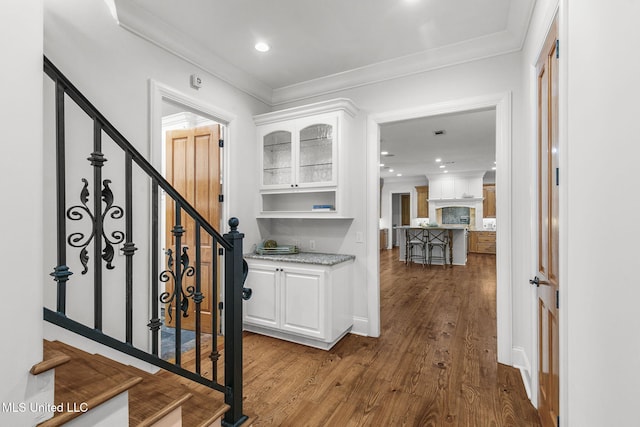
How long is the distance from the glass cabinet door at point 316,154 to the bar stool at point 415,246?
5781mm

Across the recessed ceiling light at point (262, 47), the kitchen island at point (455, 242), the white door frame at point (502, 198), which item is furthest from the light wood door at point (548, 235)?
the kitchen island at point (455, 242)

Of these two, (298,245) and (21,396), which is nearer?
(21,396)

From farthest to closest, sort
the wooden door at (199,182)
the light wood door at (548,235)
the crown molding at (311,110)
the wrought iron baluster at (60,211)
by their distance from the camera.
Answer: the wooden door at (199,182)
the crown molding at (311,110)
the light wood door at (548,235)
the wrought iron baluster at (60,211)

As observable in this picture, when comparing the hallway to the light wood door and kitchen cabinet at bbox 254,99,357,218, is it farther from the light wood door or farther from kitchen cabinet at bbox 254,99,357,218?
kitchen cabinet at bbox 254,99,357,218

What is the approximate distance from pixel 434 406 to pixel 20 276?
2285 millimetres

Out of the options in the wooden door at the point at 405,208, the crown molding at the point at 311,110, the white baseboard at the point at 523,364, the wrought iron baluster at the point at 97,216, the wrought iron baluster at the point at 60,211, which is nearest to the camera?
the wrought iron baluster at the point at 60,211

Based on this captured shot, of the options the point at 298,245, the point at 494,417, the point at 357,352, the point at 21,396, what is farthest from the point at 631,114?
the point at 298,245

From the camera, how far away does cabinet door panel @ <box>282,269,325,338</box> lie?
290cm

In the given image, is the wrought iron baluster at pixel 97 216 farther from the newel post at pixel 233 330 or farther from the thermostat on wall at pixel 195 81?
the thermostat on wall at pixel 195 81

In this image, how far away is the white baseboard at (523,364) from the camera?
2.21 m

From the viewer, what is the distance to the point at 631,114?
2.51 feet

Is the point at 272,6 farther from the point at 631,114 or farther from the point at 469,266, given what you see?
the point at 469,266

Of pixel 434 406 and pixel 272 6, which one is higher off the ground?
pixel 272 6

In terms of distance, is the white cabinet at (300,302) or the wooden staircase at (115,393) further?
the white cabinet at (300,302)
